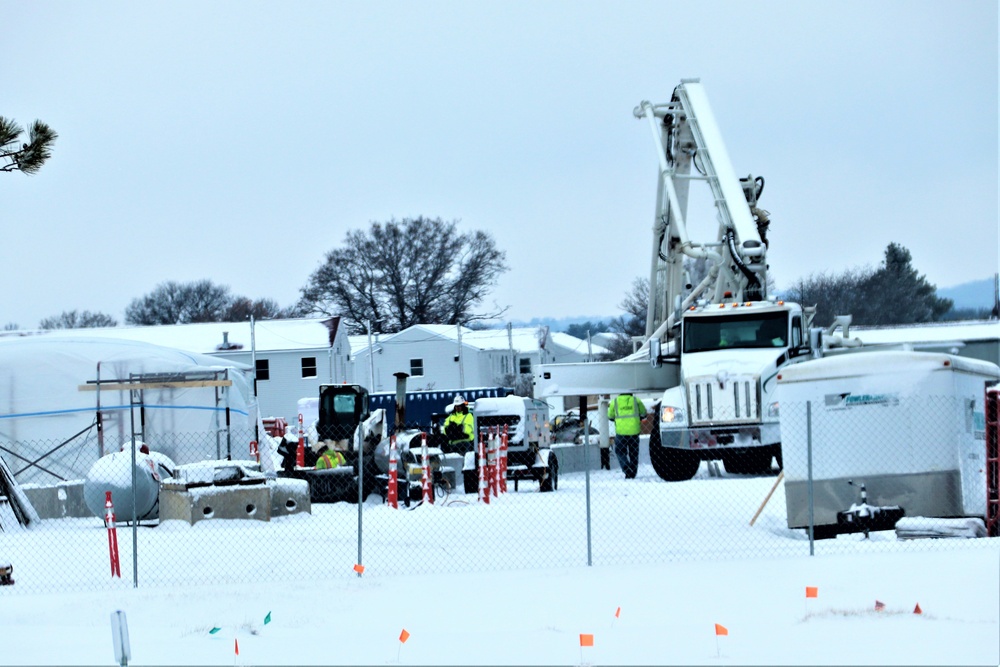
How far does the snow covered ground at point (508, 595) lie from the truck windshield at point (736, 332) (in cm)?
688

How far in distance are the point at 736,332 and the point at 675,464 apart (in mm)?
2764

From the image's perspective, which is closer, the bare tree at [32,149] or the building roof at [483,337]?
the bare tree at [32,149]

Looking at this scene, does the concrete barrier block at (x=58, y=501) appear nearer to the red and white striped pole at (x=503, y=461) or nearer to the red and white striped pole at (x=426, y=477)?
the red and white striped pole at (x=426, y=477)

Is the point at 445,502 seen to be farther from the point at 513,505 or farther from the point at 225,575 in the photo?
the point at 225,575

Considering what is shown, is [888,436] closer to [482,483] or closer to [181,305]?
[482,483]

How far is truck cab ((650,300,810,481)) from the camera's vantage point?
22641 millimetres

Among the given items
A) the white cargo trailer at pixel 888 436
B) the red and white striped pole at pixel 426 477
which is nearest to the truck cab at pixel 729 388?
the red and white striped pole at pixel 426 477

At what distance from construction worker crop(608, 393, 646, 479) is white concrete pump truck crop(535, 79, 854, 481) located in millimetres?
495

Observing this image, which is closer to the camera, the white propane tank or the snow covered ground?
the snow covered ground

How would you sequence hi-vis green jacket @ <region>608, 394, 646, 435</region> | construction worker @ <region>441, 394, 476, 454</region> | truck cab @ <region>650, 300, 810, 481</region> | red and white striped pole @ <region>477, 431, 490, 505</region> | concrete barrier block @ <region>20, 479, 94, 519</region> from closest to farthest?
concrete barrier block @ <region>20, 479, 94, 519</region>
red and white striped pole @ <region>477, 431, 490, 505</region>
construction worker @ <region>441, 394, 476, 454</region>
truck cab @ <region>650, 300, 810, 481</region>
hi-vis green jacket @ <region>608, 394, 646, 435</region>

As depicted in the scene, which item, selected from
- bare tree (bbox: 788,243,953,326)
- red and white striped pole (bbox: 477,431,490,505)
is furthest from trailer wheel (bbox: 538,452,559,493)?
bare tree (bbox: 788,243,953,326)

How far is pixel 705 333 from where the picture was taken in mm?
24141

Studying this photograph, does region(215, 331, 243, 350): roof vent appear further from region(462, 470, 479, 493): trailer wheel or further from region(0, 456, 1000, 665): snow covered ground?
region(0, 456, 1000, 665): snow covered ground

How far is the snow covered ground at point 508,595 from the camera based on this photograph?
8523 mm
